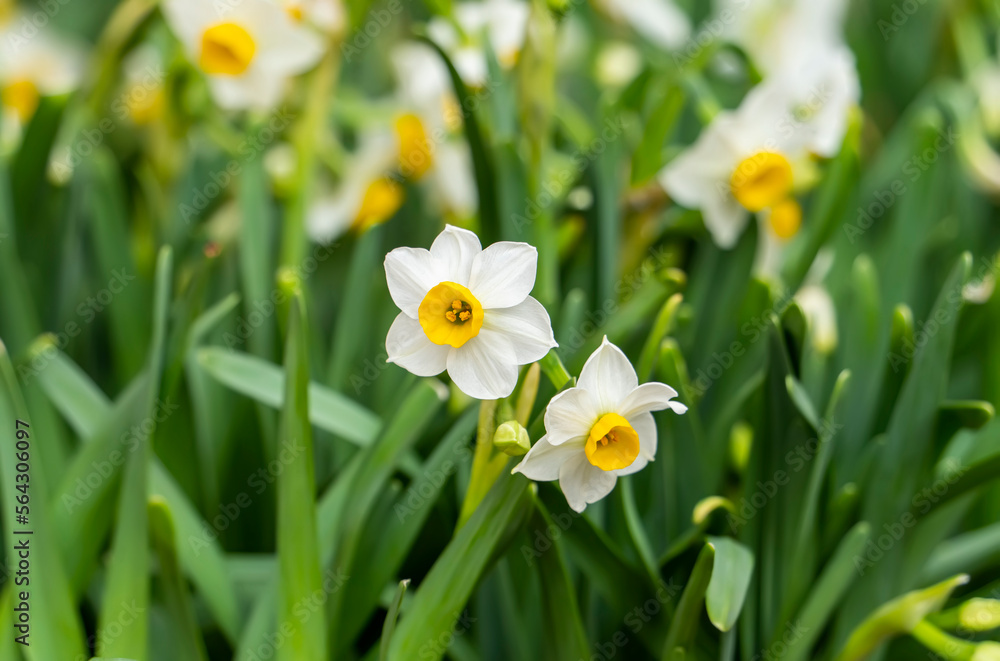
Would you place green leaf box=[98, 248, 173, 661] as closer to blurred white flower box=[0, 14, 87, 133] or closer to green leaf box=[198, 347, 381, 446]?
green leaf box=[198, 347, 381, 446]

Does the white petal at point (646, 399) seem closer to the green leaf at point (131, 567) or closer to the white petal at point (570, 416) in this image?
the white petal at point (570, 416)

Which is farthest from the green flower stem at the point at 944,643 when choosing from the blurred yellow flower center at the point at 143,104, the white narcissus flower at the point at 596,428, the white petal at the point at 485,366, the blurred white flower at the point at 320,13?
the blurred yellow flower center at the point at 143,104

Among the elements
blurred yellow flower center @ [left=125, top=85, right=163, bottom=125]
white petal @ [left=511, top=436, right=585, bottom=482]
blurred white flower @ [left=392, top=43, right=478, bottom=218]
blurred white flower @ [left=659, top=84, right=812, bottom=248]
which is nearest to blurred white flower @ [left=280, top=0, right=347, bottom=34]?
blurred white flower @ [left=392, top=43, right=478, bottom=218]

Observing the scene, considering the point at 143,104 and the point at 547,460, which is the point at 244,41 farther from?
the point at 547,460

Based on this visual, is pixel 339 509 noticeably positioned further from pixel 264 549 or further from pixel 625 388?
pixel 625 388

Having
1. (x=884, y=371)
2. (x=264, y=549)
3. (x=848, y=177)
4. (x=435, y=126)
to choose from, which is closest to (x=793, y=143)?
(x=848, y=177)
